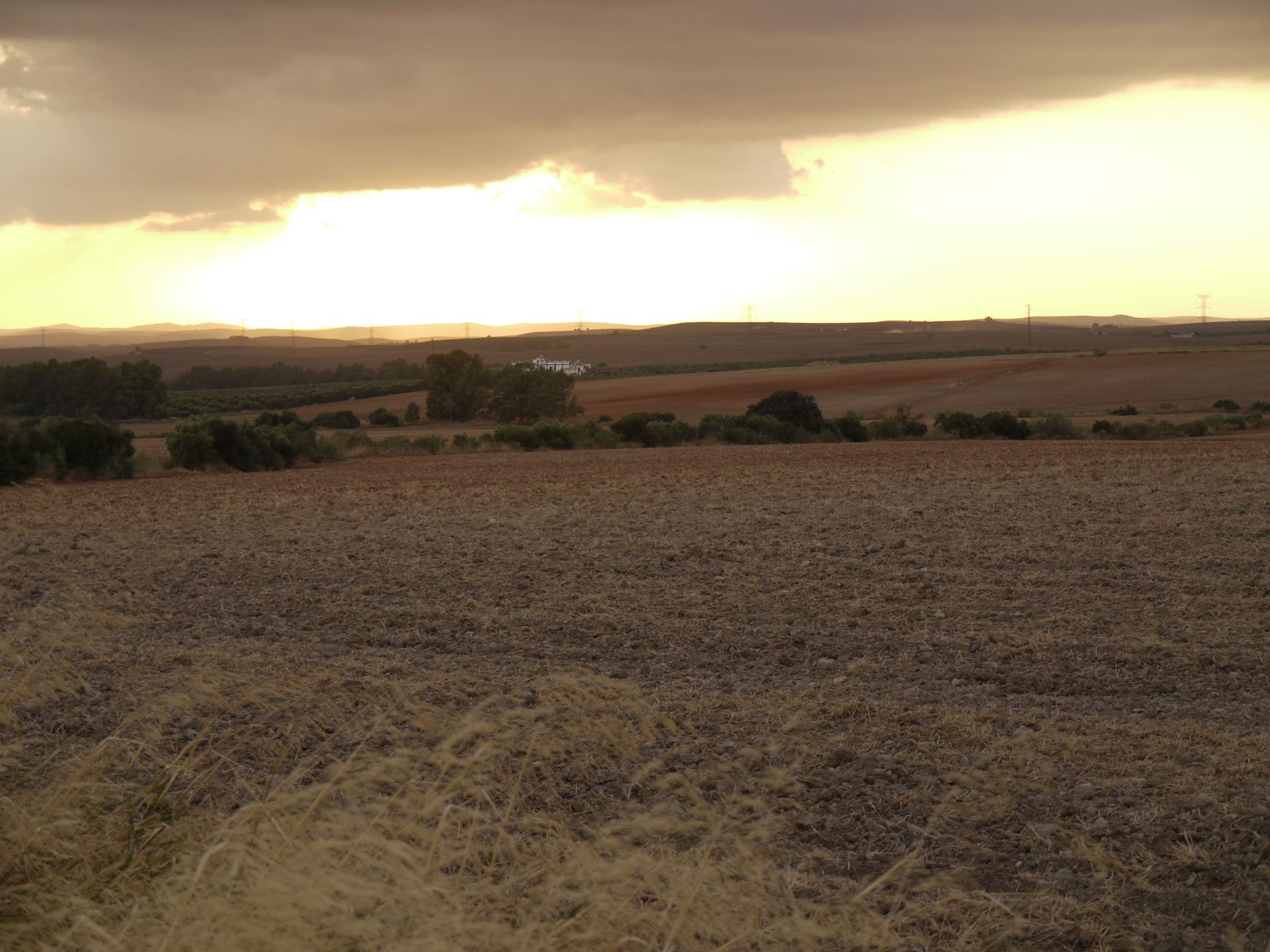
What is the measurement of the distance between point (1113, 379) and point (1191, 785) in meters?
67.8

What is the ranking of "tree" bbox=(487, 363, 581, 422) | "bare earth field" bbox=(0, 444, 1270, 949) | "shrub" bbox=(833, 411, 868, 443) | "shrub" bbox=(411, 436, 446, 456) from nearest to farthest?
"bare earth field" bbox=(0, 444, 1270, 949)
"shrub" bbox=(411, 436, 446, 456)
"shrub" bbox=(833, 411, 868, 443)
"tree" bbox=(487, 363, 581, 422)

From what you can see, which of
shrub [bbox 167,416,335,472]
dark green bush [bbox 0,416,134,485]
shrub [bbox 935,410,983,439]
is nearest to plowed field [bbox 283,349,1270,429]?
shrub [bbox 935,410,983,439]

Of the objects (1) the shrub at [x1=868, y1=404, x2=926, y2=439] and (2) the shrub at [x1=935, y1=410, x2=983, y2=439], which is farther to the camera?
(1) the shrub at [x1=868, y1=404, x2=926, y2=439]

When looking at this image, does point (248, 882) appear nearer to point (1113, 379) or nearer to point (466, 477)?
point (466, 477)

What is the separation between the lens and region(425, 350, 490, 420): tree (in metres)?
62.8

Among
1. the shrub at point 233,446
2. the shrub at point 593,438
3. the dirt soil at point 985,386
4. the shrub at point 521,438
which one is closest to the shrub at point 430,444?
the shrub at point 521,438

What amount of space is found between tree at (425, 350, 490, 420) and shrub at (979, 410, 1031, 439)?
31.1 meters

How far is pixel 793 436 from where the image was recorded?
1505 inches

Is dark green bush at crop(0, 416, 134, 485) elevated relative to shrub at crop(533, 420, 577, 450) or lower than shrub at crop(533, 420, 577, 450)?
elevated

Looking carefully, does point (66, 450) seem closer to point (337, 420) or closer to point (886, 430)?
point (886, 430)

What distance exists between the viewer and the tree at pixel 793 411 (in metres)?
40.3

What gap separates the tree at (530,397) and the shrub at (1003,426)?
2562 cm

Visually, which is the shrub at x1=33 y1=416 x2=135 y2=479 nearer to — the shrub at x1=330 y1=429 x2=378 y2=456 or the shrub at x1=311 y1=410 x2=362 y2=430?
the shrub at x1=330 y1=429 x2=378 y2=456

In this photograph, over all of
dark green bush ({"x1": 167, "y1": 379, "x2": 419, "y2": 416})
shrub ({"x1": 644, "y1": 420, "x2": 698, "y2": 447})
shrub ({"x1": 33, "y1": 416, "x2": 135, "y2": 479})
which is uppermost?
dark green bush ({"x1": 167, "y1": 379, "x2": 419, "y2": 416})
